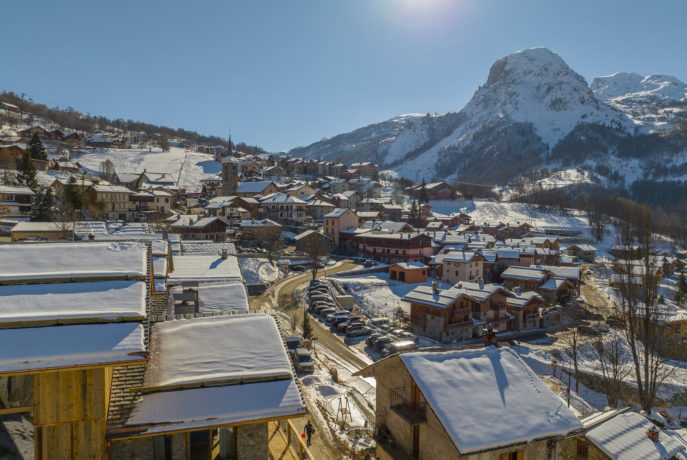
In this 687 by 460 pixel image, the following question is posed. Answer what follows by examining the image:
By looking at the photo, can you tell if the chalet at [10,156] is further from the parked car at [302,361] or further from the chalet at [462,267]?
the chalet at [462,267]

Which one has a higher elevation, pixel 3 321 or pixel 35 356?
pixel 3 321

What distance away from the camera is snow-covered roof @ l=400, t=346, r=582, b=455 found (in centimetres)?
862

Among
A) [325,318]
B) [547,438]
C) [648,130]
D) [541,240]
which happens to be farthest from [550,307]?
[648,130]

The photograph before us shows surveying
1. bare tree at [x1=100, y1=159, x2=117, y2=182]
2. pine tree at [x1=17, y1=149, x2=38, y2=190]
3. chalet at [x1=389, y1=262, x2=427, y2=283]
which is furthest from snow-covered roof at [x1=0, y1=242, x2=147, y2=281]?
bare tree at [x1=100, y1=159, x2=117, y2=182]

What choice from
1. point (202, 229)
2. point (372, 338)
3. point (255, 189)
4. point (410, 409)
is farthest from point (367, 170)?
point (410, 409)

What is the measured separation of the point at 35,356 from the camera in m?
6.39

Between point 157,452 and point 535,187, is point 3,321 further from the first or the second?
point 535,187

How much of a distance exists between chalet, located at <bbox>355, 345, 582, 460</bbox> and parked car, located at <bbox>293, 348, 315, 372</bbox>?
10512 millimetres

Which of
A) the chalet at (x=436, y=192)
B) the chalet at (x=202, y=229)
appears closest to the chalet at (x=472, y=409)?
the chalet at (x=202, y=229)

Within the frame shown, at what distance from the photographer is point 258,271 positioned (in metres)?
42.8

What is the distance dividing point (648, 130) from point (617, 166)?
44.2 m

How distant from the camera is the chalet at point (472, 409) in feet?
28.5

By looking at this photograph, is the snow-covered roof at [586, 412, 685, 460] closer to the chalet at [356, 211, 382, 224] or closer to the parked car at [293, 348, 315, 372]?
the parked car at [293, 348, 315, 372]

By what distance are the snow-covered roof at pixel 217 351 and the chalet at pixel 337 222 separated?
5341 centimetres
